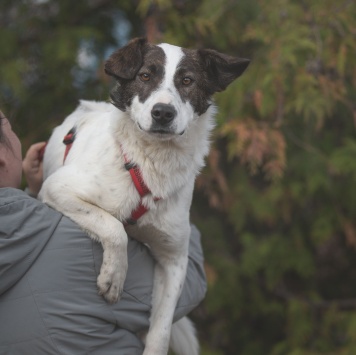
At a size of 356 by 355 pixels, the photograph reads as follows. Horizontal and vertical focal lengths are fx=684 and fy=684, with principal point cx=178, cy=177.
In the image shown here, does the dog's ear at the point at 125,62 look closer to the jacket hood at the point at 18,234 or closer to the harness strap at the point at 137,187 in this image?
the harness strap at the point at 137,187

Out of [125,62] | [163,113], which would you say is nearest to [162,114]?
Result: [163,113]

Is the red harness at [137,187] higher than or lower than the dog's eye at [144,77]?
lower

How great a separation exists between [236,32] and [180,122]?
226 cm

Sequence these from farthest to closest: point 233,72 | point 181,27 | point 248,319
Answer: point 248,319, point 181,27, point 233,72

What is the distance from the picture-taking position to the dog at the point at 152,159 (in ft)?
8.27

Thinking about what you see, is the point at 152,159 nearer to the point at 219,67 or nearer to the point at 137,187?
the point at 137,187

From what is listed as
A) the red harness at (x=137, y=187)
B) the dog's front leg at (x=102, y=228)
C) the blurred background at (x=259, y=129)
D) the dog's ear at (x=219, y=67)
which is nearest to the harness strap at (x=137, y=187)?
the red harness at (x=137, y=187)

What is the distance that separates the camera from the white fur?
2508 millimetres

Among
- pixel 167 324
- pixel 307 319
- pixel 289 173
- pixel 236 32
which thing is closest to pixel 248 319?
pixel 307 319

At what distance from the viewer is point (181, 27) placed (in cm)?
448

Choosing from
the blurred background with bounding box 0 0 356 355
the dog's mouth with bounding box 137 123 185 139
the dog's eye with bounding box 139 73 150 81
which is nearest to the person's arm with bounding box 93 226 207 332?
the dog's mouth with bounding box 137 123 185 139

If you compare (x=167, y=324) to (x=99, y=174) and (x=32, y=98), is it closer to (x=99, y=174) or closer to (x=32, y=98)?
(x=99, y=174)

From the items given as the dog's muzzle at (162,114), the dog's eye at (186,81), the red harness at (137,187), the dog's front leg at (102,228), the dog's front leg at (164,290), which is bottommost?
the dog's front leg at (164,290)

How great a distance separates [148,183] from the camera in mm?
2605
